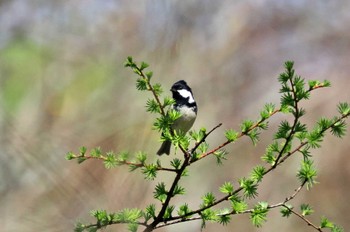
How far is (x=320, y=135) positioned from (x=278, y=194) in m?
1.98

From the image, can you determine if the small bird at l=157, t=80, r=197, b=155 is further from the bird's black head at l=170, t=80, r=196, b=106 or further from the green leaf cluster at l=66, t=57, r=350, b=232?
the green leaf cluster at l=66, t=57, r=350, b=232

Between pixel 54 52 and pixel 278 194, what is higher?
pixel 54 52

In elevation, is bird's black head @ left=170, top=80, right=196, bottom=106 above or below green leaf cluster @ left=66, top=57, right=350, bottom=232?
above

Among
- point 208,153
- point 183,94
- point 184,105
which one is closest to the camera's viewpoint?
point 208,153

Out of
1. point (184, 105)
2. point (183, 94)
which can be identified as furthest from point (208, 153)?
point (183, 94)

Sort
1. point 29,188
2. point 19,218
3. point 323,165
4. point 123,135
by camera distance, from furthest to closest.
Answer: point 323,165 → point 123,135 → point 29,188 → point 19,218

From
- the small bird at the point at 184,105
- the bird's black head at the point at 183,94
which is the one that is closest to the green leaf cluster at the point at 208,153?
the small bird at the point at 184,105

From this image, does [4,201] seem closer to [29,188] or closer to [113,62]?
[29,188]

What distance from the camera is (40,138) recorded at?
90.6 inches

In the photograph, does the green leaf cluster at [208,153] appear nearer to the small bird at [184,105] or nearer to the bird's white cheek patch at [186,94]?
the small bird at [184,105]

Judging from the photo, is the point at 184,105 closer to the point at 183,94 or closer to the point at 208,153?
the point at 183,94

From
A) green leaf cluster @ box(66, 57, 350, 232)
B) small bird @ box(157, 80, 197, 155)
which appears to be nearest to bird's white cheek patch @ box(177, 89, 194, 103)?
small bird @ box(157, 80, 197, 155)

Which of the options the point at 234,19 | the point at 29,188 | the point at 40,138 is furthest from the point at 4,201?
the point at 234,19

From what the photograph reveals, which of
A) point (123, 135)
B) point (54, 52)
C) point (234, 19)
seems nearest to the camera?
point (123, 135)
